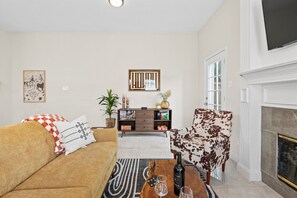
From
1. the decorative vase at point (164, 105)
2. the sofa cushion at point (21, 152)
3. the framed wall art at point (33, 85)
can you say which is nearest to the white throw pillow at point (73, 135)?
the sofa cushion at point (21, 152)

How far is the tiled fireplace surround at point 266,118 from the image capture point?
1706 millimetres

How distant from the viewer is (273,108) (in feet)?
6.39

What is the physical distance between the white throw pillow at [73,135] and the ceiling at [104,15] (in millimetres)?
2448

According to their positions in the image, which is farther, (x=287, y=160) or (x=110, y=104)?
(x=110, y=104)

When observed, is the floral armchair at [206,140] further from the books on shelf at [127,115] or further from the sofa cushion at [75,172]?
the books on shelf at [127,115]

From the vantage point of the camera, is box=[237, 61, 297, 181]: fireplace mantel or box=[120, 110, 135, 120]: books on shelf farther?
box=[120, 110, 135, 120]: books on shelf

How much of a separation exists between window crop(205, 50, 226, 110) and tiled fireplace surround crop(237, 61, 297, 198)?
0.90 meters

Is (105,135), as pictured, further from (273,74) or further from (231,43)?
(231,43)

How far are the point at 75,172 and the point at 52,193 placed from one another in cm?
30

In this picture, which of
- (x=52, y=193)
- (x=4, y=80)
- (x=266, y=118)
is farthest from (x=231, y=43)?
(x=4, y=80)

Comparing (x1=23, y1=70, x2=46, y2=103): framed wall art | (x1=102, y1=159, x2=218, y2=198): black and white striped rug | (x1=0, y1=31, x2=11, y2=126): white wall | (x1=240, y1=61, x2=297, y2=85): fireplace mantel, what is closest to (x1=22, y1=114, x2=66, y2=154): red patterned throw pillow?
(x1=102, y1=159, x2=218, y2=198): black and white striped rug

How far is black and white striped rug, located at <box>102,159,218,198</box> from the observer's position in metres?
1.83

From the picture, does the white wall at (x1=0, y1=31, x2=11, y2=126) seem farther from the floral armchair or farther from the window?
the window

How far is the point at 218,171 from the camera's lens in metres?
2.38
